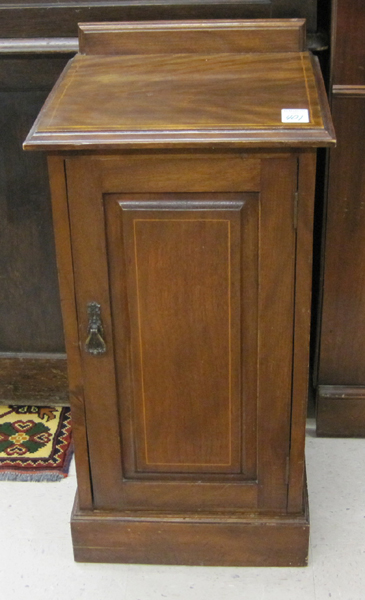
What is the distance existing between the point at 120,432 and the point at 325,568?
0.63 m

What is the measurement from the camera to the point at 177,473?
6.19 feet

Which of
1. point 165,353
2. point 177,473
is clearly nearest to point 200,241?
point 165,353

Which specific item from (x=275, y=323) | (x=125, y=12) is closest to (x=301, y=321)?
(x=275, y=323)

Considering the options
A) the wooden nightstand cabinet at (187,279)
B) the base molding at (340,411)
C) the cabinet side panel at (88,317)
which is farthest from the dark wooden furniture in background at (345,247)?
the cabinet side panel at (88,317)

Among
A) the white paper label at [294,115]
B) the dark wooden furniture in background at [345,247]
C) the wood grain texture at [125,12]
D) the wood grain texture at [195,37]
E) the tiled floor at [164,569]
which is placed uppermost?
the wood grain texture at [125,12]

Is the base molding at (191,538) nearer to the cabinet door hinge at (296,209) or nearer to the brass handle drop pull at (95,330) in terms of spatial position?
the brass handle drop pull at (95,330)

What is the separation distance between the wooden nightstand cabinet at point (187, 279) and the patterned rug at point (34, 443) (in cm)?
37

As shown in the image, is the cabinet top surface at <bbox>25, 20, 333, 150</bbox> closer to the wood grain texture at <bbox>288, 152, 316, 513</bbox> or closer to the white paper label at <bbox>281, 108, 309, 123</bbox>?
the white paper label at <bbox>281, 108, 309, 123</bbox>

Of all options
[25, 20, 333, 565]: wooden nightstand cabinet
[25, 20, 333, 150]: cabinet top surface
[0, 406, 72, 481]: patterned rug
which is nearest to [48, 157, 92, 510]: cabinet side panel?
[25, 20, 333, 565]: wooden nightstand cabinet

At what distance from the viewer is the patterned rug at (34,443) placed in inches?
89.6

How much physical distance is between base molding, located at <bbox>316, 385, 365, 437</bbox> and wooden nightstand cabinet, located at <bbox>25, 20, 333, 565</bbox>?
1.70 feet

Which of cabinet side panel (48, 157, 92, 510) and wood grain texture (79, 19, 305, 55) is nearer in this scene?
cabinet side panel (48, 157, 92, 510)

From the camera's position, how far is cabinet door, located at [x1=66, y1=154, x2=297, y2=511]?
5.22ft

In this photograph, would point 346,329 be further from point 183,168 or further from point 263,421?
point 183,168
